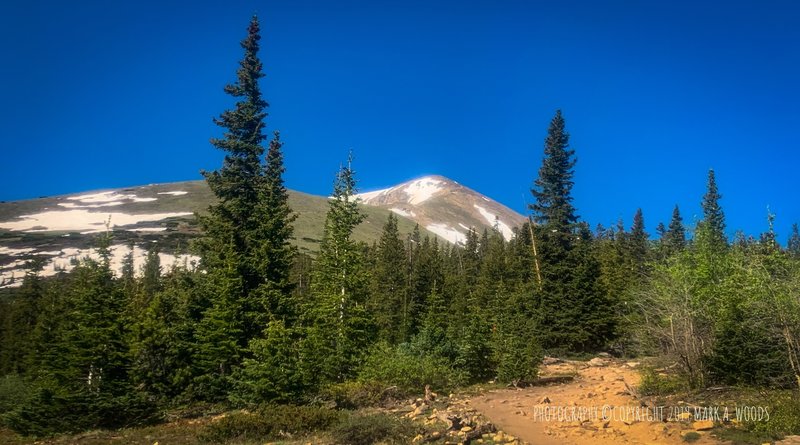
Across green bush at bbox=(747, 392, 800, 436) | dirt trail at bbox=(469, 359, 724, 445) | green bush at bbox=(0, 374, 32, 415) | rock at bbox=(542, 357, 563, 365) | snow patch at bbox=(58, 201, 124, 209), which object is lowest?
rock at bbox=(542, 357, 563, 365)

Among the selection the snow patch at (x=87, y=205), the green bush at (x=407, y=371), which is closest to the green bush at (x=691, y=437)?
the green bush at (x=407, y=371)

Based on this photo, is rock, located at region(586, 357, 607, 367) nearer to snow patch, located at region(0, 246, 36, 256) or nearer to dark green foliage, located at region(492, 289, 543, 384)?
dark green foliage, located at region(492, 289, 543, 384)

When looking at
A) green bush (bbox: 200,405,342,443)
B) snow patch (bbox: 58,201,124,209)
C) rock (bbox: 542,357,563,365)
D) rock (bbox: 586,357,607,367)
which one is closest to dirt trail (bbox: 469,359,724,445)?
green bush (bbox: 200,405,342,443)

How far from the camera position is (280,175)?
26.2 meters

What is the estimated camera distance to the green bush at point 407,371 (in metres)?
20.3

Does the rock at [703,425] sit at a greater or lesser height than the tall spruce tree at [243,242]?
lesser

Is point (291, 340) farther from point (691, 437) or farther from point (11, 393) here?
point (11, 393)

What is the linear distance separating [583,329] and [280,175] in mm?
24278

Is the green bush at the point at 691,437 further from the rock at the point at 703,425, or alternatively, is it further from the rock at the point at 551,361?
the rock at the point at 551,361

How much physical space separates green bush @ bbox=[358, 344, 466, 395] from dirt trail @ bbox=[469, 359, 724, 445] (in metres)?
1.92

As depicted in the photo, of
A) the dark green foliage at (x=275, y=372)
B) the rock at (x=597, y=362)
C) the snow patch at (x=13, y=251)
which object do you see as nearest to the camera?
the dark green foliage at (x=275, y=372)

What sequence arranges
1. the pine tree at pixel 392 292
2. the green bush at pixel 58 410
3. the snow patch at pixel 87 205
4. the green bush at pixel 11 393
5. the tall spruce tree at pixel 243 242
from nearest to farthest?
the green bush at pixel 58 410
the tall spruce tree at pixel 243 242
the green bush at pixel 11 393
the pine tree at pixel 392 292
the snow patch at pixel 87 205

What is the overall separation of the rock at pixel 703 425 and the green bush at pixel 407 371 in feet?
35.5

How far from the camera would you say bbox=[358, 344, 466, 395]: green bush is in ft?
66.5
